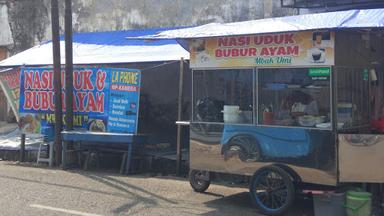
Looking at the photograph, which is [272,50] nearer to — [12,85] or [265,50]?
[265,50]

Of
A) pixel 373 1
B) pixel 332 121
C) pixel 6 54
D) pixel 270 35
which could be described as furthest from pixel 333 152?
pixel 6 54

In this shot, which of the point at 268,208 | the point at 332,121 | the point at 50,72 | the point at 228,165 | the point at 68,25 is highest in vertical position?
the point at 68,25

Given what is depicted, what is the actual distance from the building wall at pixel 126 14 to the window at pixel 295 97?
5.59 m

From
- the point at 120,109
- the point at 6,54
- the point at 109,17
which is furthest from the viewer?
the point at 6,54

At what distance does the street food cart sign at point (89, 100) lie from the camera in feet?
Result: 37.7

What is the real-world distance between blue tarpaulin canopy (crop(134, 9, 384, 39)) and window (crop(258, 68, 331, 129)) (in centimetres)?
60

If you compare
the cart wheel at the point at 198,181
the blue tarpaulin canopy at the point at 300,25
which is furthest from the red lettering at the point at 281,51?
the cart wheel at the point at 198,181

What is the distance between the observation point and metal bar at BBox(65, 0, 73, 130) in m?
12.1

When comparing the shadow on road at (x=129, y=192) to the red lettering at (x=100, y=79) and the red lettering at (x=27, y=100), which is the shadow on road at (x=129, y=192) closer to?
the red lettering at (x=100, y=79)

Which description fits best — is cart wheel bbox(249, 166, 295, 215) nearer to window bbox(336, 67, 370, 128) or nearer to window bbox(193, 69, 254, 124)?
window bbox(193, 69, 254, 124)

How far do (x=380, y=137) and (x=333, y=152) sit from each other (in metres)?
0.62

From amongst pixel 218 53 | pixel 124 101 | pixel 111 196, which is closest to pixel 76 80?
pixel 124 101

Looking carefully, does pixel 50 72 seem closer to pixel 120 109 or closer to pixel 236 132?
pixel 120 109

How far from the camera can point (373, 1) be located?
1050cm
